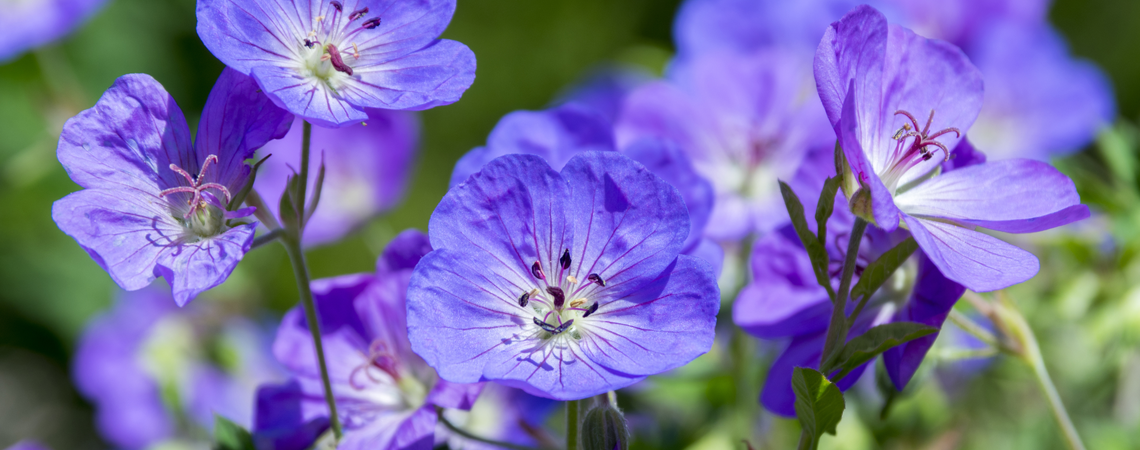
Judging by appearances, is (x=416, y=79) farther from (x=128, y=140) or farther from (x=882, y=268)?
(x=882, y=268)

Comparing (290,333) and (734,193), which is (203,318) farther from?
(734,193)

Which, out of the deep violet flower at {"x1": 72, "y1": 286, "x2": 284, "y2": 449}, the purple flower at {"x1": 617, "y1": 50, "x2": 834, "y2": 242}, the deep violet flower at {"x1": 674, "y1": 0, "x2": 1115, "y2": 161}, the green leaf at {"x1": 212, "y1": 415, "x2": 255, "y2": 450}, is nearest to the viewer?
the green leaf at {"x1": 212, "y1": 415, "x2": 255, "y2": 450}

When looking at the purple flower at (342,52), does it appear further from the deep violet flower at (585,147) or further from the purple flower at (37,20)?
the purple flower at (37,20)

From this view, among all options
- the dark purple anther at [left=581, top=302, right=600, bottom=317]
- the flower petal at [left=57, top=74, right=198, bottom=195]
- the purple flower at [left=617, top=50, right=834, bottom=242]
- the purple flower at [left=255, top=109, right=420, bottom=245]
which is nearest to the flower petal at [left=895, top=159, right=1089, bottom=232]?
the dark purple anther at [left=581, top=302, right=600, bottom=317]

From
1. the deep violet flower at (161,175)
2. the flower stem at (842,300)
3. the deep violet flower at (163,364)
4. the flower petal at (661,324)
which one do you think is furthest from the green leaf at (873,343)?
the deep violet flower at (163,364)

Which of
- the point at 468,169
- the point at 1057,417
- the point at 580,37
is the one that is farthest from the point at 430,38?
the point at 580,37

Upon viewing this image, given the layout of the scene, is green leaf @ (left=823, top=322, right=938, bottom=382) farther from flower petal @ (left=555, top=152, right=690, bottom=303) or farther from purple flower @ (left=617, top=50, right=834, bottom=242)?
purple flower @ (left=617, top=50, right=834, bottom=242)

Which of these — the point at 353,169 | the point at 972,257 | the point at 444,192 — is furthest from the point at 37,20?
the point at 972,257
